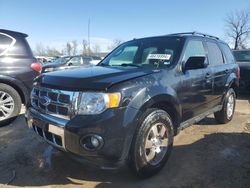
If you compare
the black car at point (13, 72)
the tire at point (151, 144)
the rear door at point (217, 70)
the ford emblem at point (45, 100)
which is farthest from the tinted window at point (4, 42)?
the rear door at point (217, 70)

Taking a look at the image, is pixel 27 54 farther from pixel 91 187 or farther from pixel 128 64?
pixel 91 187

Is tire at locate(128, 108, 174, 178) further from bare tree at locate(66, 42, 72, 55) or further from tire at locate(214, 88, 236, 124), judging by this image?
bare tree at locate(66, 42, 72, 55)

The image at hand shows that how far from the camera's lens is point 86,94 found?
3145 millimetres

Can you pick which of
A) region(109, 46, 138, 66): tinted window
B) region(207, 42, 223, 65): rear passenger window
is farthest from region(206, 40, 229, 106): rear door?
region(109, 46, 138, 66): tinted window

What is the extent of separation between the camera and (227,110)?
616 cm

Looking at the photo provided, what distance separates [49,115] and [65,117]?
0.30 meters

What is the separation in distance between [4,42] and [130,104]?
364cm

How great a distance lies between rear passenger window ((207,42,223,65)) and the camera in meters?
5.26

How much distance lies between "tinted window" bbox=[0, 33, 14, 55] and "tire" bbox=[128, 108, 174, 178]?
11.7 ft

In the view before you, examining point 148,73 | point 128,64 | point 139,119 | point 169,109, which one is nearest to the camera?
point 139,119

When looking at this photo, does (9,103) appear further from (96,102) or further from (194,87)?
(194,87)

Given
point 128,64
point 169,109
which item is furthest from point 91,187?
point 128,64

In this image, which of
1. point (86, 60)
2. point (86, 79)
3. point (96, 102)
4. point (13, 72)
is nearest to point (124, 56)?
point (86, 79)

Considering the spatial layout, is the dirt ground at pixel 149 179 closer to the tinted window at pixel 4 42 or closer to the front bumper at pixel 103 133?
the front bumper at pixel 103 133
